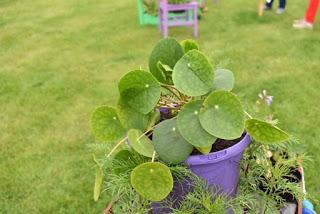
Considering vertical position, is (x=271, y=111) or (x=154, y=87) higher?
(x=154, y=87)

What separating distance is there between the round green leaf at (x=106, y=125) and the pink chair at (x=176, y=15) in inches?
125

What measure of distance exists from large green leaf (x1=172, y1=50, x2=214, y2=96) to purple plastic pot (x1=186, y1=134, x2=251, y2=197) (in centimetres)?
17

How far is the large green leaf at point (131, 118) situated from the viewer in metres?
A: 1.04

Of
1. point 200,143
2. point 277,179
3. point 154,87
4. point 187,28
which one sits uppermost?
point 154,87

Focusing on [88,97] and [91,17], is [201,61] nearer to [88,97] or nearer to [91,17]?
[88,97]

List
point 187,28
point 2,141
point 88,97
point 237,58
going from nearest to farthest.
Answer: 1. point 2,141
2. point 88,97
3. point 237,58
4. point 187,28

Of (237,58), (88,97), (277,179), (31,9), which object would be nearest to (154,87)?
(277,179)

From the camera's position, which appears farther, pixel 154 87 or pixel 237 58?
pixel 237 58

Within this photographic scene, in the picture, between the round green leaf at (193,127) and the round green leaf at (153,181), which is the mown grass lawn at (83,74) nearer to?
the round green leaf at (193,127)

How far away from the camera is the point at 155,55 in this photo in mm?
1109

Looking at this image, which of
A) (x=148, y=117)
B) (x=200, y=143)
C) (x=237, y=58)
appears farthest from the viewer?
(x=237, y=58)

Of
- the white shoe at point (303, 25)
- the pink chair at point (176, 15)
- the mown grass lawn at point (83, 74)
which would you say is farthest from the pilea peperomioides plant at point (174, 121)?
the white shoe at point (303, 25)

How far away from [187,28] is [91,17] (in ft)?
4.42

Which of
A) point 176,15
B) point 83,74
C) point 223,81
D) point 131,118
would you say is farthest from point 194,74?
point 176,15
